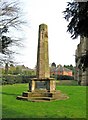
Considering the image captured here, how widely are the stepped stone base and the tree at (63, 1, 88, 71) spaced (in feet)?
34.7

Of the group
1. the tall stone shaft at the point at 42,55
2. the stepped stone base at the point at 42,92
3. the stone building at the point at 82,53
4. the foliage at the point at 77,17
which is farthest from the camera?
the tall stone shaft at the point at 42,55

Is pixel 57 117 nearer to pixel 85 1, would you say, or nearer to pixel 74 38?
pixel 74 38

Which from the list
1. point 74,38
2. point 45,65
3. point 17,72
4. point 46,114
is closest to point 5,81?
point 17,72

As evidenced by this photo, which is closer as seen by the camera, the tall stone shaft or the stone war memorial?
the stone war memorial

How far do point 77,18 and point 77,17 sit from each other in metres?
0.03

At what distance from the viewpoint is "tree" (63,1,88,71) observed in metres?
7.00

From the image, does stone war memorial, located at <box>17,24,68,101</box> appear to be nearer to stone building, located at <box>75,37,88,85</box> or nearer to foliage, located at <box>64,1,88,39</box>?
stone building, located at <box>75,37,88,85</box>

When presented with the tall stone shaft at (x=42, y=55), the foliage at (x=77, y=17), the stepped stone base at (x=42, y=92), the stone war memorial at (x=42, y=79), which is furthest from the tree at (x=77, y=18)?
the tall stone shaft at (x=42, y=55)

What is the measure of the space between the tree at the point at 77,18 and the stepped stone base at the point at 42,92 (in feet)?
34.7

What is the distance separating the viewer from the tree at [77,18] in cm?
700

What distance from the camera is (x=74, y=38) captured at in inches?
303

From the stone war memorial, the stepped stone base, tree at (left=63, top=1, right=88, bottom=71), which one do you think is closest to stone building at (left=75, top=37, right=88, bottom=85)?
tree at (left=63, top=1, right=88, bottom=71)

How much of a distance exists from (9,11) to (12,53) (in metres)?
3.38

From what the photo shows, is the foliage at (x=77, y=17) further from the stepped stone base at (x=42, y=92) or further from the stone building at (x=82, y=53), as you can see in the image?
the stepped stone base at (x=42, y=92)
